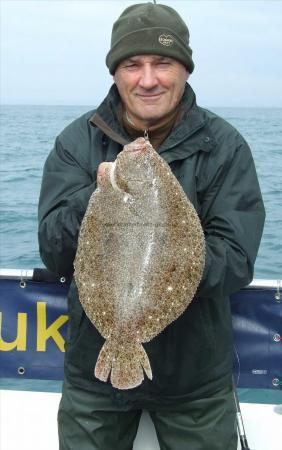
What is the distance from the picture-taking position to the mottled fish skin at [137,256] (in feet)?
8.15

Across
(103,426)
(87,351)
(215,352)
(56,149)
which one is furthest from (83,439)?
(56,149)

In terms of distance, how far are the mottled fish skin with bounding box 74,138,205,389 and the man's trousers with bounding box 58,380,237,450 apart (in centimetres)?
62

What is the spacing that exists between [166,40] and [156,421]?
184cm

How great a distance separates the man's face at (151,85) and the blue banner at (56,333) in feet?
4.73

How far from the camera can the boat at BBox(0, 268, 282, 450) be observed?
384 centimetres

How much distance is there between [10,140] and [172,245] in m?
23.3

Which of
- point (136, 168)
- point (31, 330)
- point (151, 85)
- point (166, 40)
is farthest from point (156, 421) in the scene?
point (166, 40)

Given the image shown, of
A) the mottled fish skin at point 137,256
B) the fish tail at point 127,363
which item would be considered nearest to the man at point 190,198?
the mottled fish skin at point 137,256

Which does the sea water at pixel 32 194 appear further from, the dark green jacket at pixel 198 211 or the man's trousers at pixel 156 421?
the dark green jacket at pixel 198 211

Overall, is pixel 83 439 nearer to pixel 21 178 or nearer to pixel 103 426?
pixel 103 426

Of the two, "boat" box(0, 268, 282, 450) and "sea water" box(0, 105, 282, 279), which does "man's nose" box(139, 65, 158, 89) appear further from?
"sea water" box(0, 105, 282, 279)

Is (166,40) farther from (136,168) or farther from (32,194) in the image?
(32,194)

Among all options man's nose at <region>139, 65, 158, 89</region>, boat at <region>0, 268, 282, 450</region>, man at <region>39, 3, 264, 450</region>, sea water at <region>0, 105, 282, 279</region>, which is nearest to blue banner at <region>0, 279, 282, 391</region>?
boat at <region>0, 268, 282, 450</region>

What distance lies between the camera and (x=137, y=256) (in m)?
2.48
